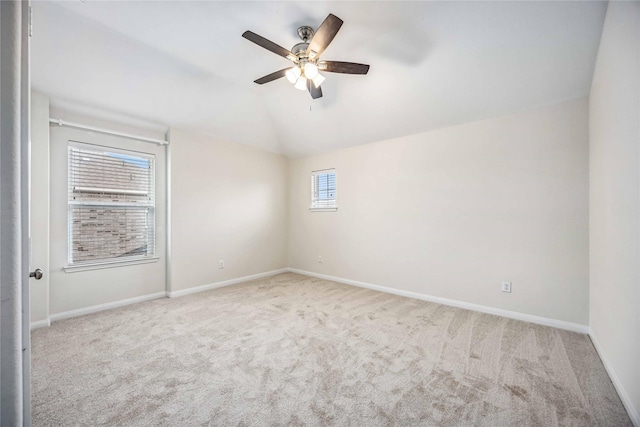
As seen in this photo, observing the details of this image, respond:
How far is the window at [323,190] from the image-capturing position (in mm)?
4883

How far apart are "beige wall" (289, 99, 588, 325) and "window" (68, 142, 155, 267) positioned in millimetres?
2924

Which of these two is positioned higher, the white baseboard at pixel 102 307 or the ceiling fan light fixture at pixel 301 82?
the ceiling fan light fixture at pixel 301 82

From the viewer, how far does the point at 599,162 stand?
2.34 m

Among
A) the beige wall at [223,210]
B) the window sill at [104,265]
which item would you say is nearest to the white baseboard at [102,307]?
the beige wall at [223,210]

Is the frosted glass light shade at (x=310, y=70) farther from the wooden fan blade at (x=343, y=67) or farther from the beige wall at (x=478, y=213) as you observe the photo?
the beige wall at (x=478, y=213)

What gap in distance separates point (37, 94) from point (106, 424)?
3.27 m

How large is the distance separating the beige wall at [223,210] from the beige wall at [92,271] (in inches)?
8.5

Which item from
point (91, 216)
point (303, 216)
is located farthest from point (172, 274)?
point (303, 216)

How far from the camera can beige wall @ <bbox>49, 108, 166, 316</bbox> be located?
3064mm

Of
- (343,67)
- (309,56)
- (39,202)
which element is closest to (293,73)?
(309,56)

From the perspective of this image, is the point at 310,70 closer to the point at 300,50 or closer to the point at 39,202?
the point at 300,50

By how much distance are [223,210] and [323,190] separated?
1.80 m

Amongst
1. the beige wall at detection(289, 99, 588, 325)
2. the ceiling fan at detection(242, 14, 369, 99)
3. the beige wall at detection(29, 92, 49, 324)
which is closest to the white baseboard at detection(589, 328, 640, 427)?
the beige wall at detection(289, 99, 588, 325)

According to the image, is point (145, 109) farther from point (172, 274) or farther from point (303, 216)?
point (303, 216)
